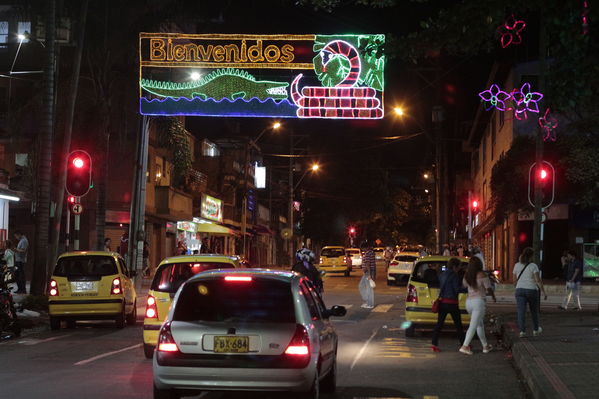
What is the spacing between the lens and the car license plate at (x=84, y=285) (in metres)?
19.2

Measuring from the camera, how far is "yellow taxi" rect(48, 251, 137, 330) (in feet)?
62.8

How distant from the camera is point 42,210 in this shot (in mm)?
23312

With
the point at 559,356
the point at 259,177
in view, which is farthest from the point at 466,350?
the point at 259,177

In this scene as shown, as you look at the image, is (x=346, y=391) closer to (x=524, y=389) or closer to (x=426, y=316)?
(x=524, y=389)

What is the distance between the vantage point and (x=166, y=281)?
1427 centimetres

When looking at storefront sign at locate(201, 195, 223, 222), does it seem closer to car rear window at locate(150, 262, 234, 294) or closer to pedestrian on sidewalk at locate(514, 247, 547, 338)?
pedestrian on sidewalk at locate(514, 247, 547, 338)

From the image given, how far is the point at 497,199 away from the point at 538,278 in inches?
847

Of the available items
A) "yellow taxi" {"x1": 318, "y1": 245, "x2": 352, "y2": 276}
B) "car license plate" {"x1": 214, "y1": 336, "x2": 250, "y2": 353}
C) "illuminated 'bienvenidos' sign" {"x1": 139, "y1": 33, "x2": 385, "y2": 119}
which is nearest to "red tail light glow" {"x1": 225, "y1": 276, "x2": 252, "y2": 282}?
"car license plate" {"x1": 214, "y1": 336, "x2": 250, "y2": 353}

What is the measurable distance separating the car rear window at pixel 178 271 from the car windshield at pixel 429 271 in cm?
547

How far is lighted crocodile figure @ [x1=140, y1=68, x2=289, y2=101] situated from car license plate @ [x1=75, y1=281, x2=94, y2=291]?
10.4 meters

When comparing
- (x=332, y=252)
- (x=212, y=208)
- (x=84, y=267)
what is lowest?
(x=84, y=267)

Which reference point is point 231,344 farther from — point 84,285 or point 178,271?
point 84,285

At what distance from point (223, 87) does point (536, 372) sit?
59.9 ft

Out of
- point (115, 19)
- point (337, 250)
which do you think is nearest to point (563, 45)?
point (115, 19)
